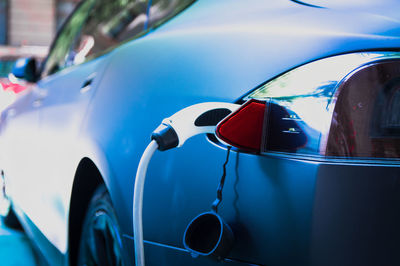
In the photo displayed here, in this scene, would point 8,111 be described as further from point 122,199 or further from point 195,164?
point 195,164

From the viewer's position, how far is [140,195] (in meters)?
1.31

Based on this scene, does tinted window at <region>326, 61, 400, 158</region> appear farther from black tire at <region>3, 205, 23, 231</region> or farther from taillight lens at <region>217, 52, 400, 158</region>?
black tire at <region>3, 205, 23, 231</region>

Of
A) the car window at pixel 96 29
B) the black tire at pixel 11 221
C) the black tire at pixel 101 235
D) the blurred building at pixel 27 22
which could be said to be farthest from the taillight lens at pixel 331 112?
the blurred building at pixel 27 22

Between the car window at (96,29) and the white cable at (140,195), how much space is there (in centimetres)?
85

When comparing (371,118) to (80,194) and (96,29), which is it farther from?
(96,29)

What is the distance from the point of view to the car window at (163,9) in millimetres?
1851

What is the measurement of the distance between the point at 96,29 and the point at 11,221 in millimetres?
1717

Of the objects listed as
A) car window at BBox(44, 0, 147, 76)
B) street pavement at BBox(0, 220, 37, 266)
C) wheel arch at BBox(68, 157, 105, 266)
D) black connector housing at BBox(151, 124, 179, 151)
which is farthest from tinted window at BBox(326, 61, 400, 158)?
street pavement at BBox(0, 220, 37, 266)

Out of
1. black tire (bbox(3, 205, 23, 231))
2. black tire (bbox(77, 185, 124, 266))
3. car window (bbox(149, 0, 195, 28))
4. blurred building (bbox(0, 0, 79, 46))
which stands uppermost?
car window (bbox(149, 0, 195, 28))

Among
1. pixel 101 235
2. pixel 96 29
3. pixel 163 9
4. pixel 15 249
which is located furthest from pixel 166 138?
pixel 15 249

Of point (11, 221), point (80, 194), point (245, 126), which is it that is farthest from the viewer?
point (11, 221)

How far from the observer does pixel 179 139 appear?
1243 mm

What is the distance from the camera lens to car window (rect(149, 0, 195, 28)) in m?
1.85

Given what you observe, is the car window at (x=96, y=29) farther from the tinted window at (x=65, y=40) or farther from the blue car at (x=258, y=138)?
the blue car at (x=258, y=138)
